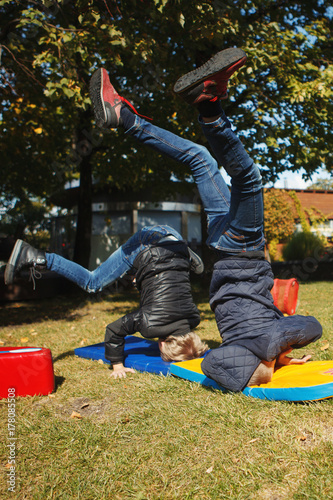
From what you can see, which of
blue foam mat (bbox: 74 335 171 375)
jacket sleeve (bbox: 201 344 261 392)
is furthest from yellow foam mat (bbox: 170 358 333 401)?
blue foam mat (bbox: 74 335 171 375)

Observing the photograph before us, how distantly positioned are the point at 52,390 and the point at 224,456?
1.89 metres

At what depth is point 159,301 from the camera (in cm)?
395

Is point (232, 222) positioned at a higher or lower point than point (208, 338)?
higher

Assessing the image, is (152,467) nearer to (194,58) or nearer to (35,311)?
(35,311)

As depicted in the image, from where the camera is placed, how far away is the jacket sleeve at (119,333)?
13.1ft

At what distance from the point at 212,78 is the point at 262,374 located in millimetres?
2164

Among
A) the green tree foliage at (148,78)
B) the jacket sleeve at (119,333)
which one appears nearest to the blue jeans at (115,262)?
the jacket sleeve at (119,333)

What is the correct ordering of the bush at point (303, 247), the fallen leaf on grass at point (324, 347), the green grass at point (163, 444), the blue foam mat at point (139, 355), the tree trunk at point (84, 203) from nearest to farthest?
the green grass at point (163, 444) → the blue foam mat at point (139, 355) → the fallen leaf on grass at point (324, 347) → the tree trunk at point (84, 203) → the bush at point (303, 247)

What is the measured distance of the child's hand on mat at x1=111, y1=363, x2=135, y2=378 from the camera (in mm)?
4047

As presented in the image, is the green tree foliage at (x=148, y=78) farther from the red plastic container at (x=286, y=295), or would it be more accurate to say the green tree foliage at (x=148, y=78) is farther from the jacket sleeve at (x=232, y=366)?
the jacket sleeve at (x=232, y=366)

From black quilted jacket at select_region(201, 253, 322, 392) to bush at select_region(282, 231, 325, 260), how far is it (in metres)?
16.9

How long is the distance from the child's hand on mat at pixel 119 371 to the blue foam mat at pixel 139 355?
94 millimetres

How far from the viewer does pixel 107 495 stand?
82.0 inches

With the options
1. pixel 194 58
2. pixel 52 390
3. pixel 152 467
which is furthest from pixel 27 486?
pixel 194 58
